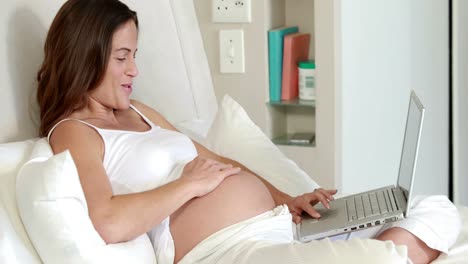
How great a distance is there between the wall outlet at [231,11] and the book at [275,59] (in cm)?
10

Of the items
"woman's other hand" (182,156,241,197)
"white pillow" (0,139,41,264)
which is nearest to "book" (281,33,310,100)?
"woman's other hand" (182,156,241,197)

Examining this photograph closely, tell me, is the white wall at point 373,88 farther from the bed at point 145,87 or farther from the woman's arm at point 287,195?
the woman's arm at point 287,195

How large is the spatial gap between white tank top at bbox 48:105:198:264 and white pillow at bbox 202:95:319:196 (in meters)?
0.26

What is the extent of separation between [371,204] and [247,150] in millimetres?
435

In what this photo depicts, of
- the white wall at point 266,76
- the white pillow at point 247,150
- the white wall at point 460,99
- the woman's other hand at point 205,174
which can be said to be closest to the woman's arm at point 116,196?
the woman's other hand at point 205,174

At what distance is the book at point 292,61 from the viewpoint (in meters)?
2.46

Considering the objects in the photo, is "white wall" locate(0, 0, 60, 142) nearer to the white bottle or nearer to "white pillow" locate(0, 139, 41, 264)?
"white pillow" locate(0, 139, 41, 264)

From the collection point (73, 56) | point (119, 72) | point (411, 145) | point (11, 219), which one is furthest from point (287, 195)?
point (11, 219)

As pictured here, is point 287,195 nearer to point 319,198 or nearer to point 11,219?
point 319,198

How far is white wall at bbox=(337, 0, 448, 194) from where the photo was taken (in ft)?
8.05

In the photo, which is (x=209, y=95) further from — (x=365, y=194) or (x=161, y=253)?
(x=161, y=253)

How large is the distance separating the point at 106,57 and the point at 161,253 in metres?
0.46

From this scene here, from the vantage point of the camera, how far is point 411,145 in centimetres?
169

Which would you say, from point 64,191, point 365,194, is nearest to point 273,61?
point 365,194
